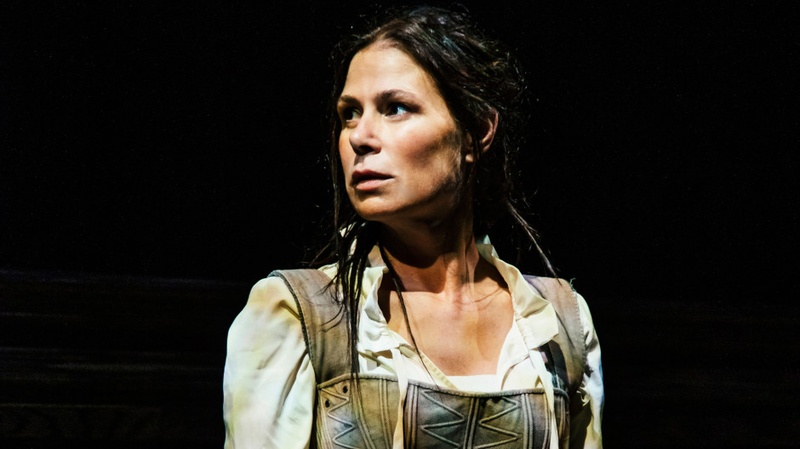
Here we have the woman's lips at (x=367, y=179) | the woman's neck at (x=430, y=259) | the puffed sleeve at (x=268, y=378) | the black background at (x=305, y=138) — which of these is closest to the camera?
the puffed sleeve at (x=268, y=378)

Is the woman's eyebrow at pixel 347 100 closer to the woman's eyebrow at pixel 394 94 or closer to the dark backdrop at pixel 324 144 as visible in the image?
the woman's eyebrow at pixel 394 94

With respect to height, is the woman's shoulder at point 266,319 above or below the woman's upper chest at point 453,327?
above

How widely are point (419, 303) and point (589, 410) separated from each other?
368 mm

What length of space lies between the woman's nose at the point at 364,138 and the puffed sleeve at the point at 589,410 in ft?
1.71

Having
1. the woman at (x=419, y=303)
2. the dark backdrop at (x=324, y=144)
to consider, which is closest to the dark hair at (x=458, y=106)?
the woman at (x=419, y=303)

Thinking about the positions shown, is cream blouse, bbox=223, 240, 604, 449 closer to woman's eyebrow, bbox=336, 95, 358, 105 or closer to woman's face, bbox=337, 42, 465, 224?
woman's face, bbox=337, 42, 465, 224

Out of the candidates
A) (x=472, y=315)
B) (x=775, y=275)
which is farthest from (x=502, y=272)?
(x=775, y=275)

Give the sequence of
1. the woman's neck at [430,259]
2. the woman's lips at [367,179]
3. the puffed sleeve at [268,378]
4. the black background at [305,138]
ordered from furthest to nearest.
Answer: the black background at [305,138] → the woman's neck at [430,259] → the woman's lips at [367,179] → the puffed sleeve at [268,378]

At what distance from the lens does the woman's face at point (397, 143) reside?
1598 mm

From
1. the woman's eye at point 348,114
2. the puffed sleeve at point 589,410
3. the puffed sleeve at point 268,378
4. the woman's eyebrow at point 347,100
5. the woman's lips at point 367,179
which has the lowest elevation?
the puffed sleeve at point 589,410

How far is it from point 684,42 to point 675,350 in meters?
0.78

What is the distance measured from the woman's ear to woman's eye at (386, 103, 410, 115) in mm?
165

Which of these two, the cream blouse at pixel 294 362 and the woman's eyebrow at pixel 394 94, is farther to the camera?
the woman's eyebrow at pixel 394 94

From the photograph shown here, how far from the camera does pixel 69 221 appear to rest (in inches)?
80.0
